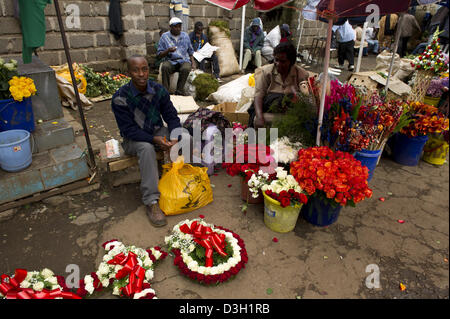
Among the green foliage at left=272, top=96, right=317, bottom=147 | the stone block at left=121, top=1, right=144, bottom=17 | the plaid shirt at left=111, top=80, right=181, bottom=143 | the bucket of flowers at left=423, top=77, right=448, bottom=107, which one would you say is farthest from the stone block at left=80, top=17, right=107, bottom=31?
the bucket of flowers at left=423, top=77, right=448, bottom=107

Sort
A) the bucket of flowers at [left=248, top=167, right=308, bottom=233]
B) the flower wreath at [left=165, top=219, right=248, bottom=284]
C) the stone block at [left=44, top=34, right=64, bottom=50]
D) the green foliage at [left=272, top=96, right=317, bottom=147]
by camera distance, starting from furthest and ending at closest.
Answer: the stone block at [left=44, top=34, right=64, bottom=50] → the green foliage at [left=272, top=96, right=317, bottom=147] → the bucket of flowers at [left=248, top=167, right=308, bottom=233] → the flower wreath at [left=165, top=219, right=248, bottom=284]

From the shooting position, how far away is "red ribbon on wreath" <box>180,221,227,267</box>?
2.38m

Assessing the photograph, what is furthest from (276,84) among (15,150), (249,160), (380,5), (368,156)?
(15,150)

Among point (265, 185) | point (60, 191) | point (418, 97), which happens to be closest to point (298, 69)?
point (265, 185)

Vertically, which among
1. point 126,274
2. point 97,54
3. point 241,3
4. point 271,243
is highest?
point 241,3

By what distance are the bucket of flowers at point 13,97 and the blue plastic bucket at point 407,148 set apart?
4852 mm

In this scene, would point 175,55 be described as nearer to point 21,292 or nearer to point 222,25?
point 222,25

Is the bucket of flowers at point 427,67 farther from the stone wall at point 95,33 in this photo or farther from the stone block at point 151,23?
the stone block at point 151,23

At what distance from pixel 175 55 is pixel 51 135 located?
3552 mm

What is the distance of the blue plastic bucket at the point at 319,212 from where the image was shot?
2.83m

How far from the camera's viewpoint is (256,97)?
385cm

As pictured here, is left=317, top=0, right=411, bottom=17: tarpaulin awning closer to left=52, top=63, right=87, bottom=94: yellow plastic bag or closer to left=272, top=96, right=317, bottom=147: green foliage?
left=272, top=96, right=317, bottom=147: green foliage

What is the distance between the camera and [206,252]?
7.83ft

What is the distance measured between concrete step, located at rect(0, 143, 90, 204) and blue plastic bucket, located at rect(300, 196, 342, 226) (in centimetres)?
256
